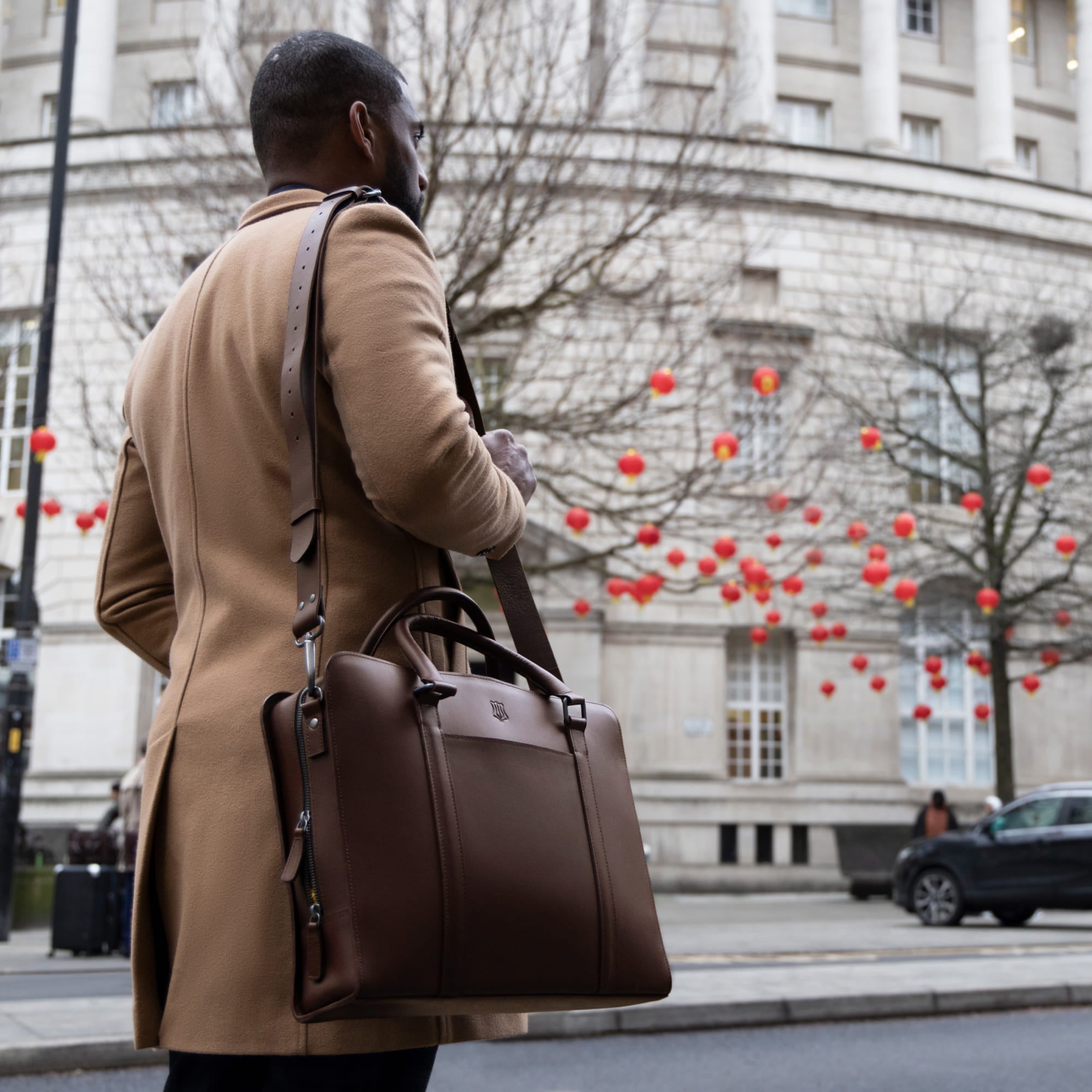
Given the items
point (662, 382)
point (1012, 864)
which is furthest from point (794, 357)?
point (662, 382)

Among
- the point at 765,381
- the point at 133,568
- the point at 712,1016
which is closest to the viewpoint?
the point at 133,568

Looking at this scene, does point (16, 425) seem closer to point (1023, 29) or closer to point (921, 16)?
point (921, 16)

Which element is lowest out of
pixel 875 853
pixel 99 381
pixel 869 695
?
pixel 875 853

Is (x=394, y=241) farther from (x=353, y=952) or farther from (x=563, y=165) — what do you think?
(x=563, y=165)

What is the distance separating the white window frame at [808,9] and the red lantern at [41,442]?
24010 mm

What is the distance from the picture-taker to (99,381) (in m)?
23.5

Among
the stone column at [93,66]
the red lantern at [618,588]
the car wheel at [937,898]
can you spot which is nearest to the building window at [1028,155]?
the stone column at [93,66]

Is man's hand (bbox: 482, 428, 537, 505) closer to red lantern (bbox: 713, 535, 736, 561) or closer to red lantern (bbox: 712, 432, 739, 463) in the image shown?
red lantern (bbox: 712, 432, 739, 463)

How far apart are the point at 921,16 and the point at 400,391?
35707 mm

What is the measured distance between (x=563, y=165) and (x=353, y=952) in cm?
1479

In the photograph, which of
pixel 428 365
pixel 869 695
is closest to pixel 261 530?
pixel 428 365

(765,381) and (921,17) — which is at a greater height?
(921,17)

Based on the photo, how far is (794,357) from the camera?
24359mm

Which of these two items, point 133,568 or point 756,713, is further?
point 756,713
